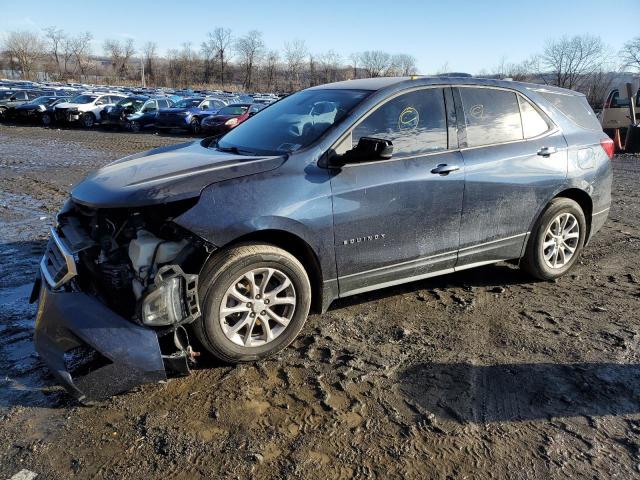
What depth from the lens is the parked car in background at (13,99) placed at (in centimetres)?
2638

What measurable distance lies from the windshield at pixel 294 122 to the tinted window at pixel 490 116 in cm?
92

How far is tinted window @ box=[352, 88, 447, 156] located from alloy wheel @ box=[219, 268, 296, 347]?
1.17 metres

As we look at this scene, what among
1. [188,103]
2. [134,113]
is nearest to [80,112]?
[134,113]

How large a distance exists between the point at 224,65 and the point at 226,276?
107673mm

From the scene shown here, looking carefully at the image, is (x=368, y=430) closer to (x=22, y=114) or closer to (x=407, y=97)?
(x=407, y=97)

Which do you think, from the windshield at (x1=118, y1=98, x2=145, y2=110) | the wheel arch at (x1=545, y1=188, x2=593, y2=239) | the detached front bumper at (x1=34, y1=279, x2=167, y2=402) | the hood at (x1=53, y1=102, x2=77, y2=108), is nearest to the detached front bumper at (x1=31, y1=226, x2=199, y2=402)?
the detached front bumper at (x1=34, y1=279, x2=167, y2=402)

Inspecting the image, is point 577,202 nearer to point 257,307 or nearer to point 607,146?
point 607,146

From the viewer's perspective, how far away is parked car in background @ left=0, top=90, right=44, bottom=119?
1038 inches

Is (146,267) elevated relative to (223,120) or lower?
lower

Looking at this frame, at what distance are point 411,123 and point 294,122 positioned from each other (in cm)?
92

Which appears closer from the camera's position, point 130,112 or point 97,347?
point 97,347

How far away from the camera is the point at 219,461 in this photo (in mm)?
2574

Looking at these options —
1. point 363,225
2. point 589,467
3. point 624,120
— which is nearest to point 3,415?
point 363,225

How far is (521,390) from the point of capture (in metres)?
3.18
